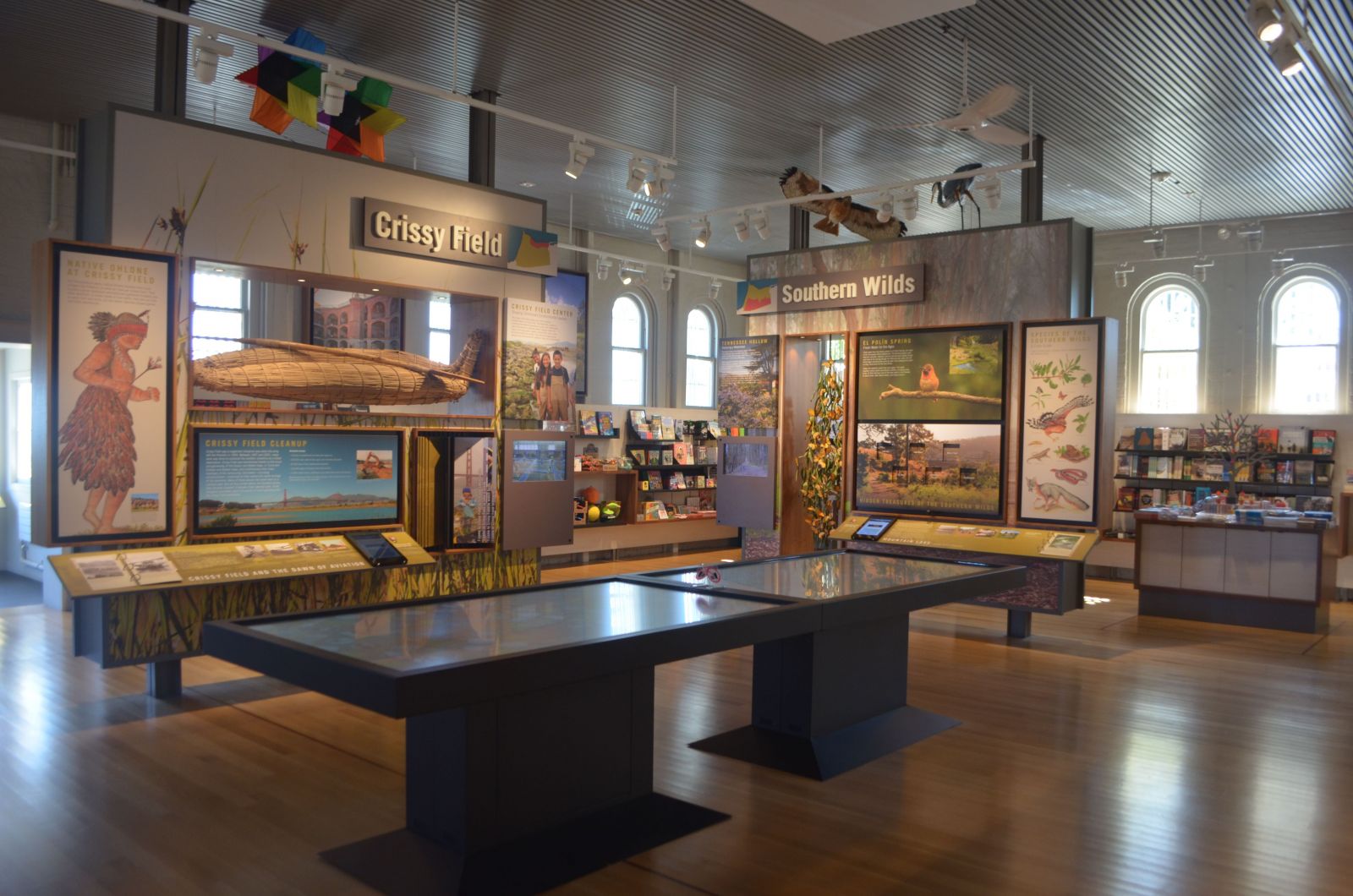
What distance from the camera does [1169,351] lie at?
1372cm

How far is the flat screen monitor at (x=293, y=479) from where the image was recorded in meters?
6.31

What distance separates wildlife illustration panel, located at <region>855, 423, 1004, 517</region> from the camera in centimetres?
875

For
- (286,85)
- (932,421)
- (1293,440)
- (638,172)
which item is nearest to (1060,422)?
(932,421)

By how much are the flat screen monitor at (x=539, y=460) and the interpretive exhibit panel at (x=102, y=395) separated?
8.42 feet

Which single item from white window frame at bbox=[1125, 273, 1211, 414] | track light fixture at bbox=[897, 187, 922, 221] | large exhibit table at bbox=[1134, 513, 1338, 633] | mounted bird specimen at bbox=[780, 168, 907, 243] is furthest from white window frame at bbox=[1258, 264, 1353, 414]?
track light fixture at bbox=[897, 187, 922, 221]

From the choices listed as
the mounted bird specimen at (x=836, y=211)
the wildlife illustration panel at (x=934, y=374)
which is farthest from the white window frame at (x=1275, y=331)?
the wildlife illustration panel at (x=934, y=374)

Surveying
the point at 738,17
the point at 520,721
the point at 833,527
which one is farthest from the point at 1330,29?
the point at 520,721

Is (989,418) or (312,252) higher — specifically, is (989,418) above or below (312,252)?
below

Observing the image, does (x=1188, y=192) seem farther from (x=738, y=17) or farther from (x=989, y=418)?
(x=738, y=17)

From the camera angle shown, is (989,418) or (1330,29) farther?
(989,418)

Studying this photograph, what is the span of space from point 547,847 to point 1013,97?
5.39 meters

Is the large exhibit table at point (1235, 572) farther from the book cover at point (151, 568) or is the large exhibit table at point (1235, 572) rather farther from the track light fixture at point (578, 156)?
the book cover at point (151, 568)

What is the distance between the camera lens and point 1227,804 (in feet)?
14.4

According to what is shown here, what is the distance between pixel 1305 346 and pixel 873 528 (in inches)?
294
